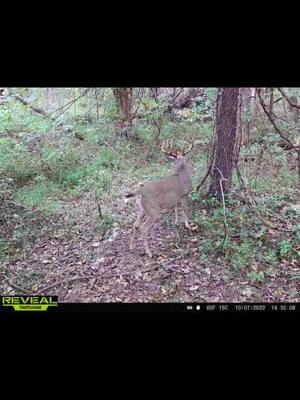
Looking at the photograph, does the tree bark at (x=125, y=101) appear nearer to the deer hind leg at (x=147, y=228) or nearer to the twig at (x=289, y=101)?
the deer hind leg at (x=147, y=228)

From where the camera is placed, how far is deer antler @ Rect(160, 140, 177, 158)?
110 inches

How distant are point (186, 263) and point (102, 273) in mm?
529

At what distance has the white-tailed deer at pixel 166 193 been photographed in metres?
2.77

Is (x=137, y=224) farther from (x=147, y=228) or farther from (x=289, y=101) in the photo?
(x=289, y=101)

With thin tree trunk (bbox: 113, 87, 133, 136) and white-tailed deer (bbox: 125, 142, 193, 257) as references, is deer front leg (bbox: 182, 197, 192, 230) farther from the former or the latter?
thin tree trunk (bbox: 113, 87, 133, 136)

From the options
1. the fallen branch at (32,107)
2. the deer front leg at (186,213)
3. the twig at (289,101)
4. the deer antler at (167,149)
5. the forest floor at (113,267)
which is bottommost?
the forest floor at (113,267)

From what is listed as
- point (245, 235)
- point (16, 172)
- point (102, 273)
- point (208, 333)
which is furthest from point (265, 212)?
point (16, 172)

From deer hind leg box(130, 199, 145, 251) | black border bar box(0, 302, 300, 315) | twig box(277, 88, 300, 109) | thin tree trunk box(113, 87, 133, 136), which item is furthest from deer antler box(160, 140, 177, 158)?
black border bar box(0, 302, 300, 315)

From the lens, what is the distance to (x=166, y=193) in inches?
113

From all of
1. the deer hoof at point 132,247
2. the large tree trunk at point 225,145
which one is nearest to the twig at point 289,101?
the large tree trunk at point 225,145

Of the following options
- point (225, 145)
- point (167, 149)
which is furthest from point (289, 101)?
point (167, 149)

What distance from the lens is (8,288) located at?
2494 millimetres

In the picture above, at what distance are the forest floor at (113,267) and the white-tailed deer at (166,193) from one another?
68 mm
